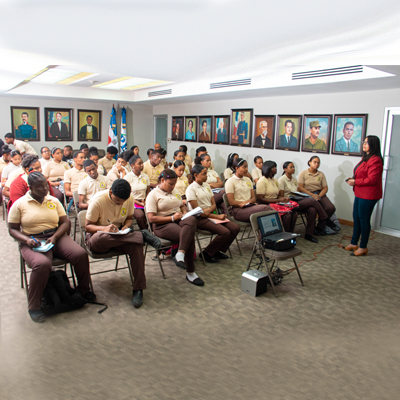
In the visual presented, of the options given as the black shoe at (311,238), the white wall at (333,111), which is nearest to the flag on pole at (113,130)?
the white wall at (333,111)

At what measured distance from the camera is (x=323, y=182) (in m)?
7.02

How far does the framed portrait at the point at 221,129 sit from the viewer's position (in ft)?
32.9

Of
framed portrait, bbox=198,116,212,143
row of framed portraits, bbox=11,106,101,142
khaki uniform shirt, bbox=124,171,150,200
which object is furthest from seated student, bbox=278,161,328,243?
row of framed portraits, bbox=11,106,101,142

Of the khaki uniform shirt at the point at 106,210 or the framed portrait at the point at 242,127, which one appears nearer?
the khaki uniform shirt at the point at 106,210

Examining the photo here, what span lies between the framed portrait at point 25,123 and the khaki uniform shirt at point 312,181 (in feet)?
28.2

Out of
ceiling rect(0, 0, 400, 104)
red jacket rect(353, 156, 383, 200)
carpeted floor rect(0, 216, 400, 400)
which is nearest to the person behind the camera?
ceiling rect(0, 0, 400, 104)

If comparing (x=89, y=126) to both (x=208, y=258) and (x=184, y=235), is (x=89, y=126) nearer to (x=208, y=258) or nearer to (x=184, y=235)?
(x=208, y=258)

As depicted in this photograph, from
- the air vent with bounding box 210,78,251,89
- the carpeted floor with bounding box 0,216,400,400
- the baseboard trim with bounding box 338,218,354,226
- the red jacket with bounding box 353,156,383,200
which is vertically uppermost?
the air vent with bounding box 210,78,251,89

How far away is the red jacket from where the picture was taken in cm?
521

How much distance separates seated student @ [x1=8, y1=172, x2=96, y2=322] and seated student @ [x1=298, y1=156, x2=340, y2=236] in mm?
4599

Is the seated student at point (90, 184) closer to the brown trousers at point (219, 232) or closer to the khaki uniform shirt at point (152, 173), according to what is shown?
the brown trousers at point (219, 232)

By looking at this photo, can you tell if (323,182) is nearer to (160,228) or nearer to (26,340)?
(160,228)

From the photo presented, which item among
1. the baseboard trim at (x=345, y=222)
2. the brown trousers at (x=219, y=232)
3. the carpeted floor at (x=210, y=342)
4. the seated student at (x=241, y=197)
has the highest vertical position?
the seated student at (x=241, y=197)

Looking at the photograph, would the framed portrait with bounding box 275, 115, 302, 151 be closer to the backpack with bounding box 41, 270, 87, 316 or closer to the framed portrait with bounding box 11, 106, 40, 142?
the backpack with bounding box 41, 270, 87, 316
